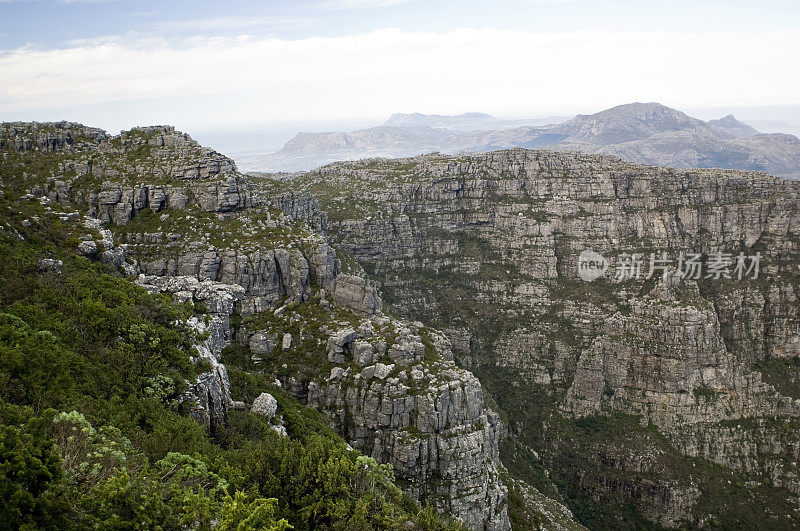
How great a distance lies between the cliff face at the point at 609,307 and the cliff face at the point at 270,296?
48.7 metres

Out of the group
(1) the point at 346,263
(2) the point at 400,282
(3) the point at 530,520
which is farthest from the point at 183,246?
(2) the point at 400,282

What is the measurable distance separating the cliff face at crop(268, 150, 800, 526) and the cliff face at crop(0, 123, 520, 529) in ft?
160

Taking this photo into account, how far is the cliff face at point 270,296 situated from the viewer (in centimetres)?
5403

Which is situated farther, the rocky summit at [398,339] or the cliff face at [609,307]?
the cliff face at [609,307]

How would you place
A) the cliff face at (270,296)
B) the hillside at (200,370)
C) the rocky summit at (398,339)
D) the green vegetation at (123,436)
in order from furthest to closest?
the cliff face at (270,296) < the rocky summit at (398,339) < the hillside at (200,370) < the green vegetation at (123,436)

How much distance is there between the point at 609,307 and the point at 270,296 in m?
90.0

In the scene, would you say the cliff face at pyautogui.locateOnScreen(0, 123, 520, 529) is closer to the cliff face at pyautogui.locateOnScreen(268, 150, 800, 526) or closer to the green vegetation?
the green vegetation

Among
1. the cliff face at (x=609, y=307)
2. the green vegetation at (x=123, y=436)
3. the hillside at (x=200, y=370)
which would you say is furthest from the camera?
the cliff face at (x=609, y=307)

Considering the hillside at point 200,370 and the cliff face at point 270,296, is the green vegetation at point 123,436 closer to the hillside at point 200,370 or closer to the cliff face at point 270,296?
the hillside at point 200,370

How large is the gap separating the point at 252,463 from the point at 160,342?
1303 centimetres

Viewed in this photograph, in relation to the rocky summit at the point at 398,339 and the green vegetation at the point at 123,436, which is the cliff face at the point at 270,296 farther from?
the green vegetation at the point at 123,436

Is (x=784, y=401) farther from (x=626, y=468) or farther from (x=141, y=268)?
(x=141, y=268)

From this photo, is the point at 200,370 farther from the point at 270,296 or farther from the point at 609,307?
the point at 609,307

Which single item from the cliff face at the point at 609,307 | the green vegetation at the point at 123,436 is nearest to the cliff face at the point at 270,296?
the green vegetation at the point at 123,436
